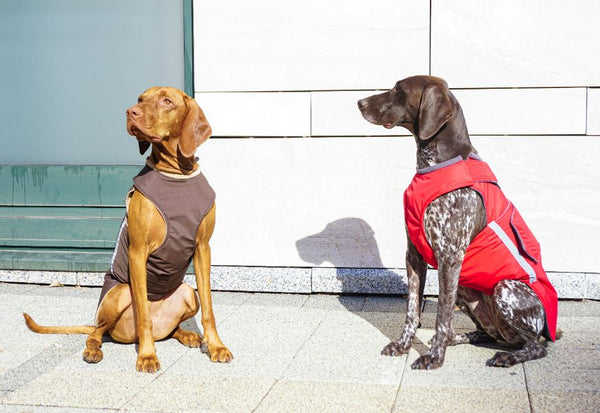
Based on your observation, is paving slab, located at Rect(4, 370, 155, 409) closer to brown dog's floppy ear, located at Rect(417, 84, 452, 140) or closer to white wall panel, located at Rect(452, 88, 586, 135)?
brown dog's floppy ear, located at Rect(417, 84, 452, 140)

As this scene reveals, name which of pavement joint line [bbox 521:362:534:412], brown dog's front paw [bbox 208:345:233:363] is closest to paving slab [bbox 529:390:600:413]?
pavement joint line [bbox 521:362:534:412]

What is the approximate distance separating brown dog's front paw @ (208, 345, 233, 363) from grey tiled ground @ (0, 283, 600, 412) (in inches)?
2.1

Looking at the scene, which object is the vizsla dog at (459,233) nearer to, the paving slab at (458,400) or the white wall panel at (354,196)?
the paving slab at (458,400)

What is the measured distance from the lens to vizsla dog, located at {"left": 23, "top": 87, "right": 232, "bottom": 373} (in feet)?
15.0

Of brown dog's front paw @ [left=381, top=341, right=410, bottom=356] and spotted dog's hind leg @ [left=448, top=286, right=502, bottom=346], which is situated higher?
spotted dog's hind leg @ [left=448, top=286, right=502, bottom=346]

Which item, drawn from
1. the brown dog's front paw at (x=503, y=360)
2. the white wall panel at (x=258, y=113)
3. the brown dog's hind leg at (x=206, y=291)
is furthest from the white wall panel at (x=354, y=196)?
the brown dog's front paw at (x=503, y=360)

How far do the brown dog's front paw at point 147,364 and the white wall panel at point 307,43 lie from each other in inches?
125

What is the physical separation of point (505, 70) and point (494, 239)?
2383 millimetres

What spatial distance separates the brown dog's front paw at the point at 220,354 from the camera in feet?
15.3

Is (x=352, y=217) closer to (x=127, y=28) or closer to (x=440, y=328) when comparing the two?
(x=440, y=328)

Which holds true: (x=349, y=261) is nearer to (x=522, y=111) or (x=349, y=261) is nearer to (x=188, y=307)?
(x=522, y=111)

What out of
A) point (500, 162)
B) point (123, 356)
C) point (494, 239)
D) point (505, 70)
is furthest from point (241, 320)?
point (505, 70)

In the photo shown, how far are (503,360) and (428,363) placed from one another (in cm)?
48

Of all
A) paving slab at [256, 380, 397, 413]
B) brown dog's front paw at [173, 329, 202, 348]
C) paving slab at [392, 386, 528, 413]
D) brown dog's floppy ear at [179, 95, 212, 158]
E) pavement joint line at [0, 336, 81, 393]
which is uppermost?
brown dog's floppy ear at [179, 95, 212, 158]
